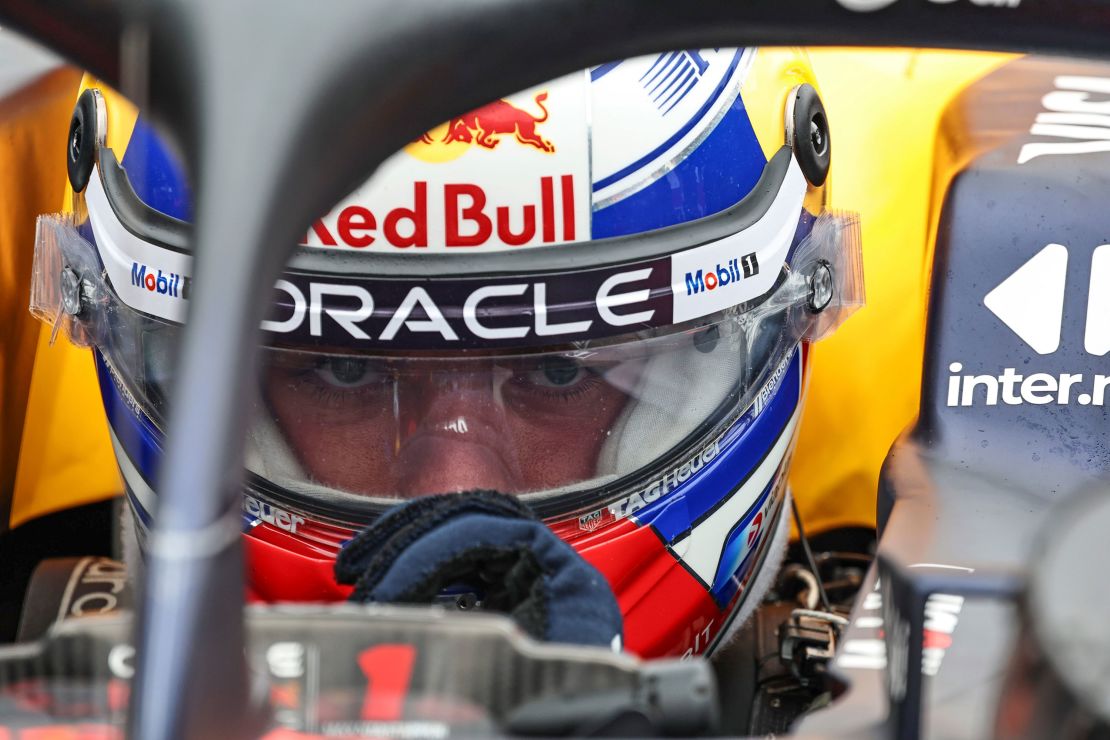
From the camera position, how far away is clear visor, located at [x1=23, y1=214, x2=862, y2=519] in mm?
1285

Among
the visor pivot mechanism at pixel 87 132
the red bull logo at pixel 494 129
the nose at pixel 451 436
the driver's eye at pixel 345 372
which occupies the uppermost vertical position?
the visor pivot mechanism at pixel 87 132

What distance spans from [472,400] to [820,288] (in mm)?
410

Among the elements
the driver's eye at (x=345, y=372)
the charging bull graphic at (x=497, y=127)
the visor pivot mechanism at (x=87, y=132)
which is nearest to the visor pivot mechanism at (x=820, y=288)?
the charging bull graphic at (x=497, y=127)

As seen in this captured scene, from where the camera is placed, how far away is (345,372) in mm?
1290

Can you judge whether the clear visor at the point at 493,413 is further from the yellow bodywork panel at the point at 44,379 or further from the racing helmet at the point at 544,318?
the yellow bodywork panel at the point at 44,379

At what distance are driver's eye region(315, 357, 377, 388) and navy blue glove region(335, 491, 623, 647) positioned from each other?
1.41 feet

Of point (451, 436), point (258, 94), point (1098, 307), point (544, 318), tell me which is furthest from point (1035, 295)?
point (258, 94)

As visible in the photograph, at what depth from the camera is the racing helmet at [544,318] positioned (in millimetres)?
1199

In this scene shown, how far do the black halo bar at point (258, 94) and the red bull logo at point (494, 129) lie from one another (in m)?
0.61

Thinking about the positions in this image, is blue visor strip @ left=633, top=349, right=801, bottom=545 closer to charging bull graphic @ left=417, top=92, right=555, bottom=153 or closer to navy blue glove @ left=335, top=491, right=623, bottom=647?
charging bull graphic @ left=417, top=92, right=555, bottom=153

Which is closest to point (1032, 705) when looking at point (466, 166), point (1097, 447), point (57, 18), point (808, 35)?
point (808, 35)

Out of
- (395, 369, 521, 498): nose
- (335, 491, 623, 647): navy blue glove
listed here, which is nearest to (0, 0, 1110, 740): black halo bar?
(335, 491, 623, 647): navy blue glove

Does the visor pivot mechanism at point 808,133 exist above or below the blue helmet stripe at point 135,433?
above

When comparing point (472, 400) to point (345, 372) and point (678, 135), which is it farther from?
point (678, 135)
